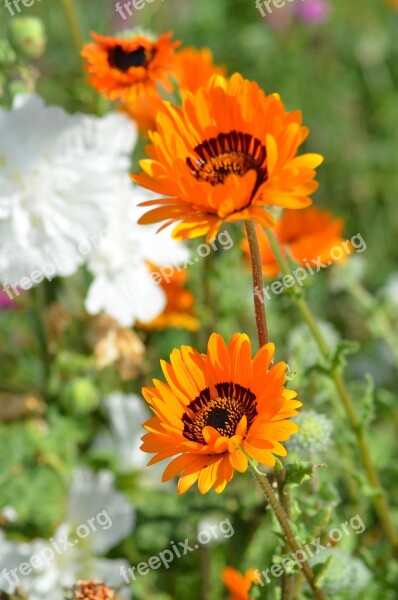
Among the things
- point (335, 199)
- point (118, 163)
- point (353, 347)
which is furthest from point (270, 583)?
point (335, 199)

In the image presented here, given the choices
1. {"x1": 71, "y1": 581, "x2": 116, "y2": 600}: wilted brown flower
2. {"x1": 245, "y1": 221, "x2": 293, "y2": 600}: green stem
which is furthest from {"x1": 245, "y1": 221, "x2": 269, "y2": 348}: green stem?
{"x1": 71, "y1": 581, "x2": 116, "y2": 600}: wilted brown flower

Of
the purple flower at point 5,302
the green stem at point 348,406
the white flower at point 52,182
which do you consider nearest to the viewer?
the green stem at point 348,406

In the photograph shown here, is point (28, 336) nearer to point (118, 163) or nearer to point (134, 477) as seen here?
point (134, 477)

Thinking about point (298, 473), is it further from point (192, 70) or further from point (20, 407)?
point (192, 70)

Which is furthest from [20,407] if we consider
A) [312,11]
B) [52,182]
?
[312,11]

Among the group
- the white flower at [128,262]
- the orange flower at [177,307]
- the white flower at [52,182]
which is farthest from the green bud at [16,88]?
the orange flower at [177,307]

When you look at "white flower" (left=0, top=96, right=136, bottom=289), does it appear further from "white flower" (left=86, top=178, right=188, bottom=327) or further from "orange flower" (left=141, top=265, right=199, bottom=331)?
"orange flower" (left=141, top=265, right=199, bottom=331)

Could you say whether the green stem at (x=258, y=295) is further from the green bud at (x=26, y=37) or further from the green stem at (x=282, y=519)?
the green bud at (x=26, y=37)
